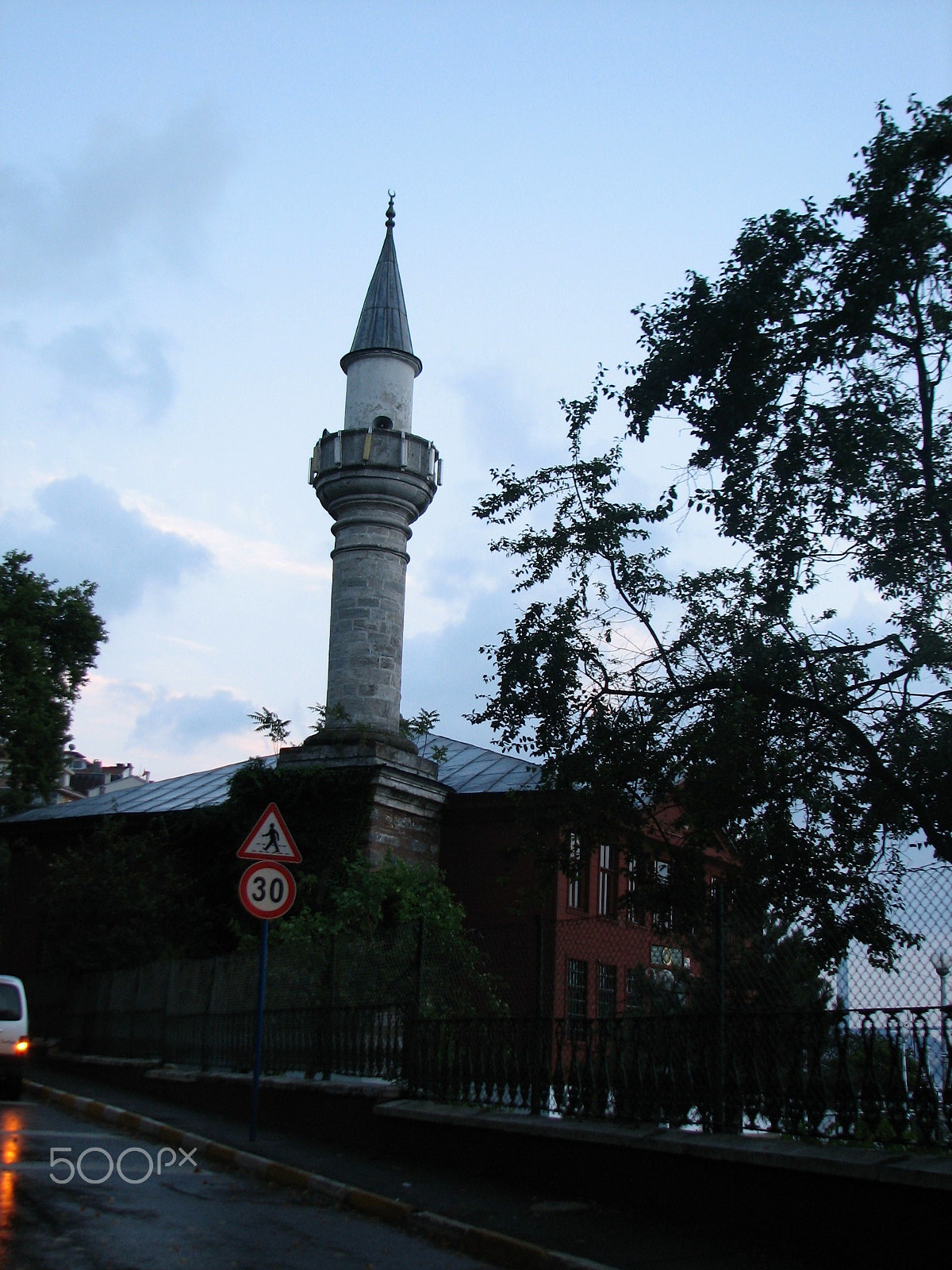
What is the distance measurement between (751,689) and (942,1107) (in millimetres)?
6374

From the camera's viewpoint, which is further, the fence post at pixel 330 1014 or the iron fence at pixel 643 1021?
the fence post at pixel 330 1014

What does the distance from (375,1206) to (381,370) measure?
20.8 m

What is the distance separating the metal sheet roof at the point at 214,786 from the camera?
92.5 feet

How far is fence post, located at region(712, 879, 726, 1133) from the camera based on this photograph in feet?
25.3

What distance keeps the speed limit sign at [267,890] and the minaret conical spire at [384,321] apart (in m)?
16.6

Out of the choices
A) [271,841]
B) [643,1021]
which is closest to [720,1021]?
[643,1021]

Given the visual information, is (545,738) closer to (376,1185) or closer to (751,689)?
(751,689)

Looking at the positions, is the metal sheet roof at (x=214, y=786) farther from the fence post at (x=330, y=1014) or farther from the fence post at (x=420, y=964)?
the fence post at (x=420, y=964)

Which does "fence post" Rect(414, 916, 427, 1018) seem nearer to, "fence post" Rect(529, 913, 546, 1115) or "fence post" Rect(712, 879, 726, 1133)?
"fence post" Rect(529, 913, 546, 1115)

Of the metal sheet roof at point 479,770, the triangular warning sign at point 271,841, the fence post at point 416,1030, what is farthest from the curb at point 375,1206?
the metal sheet roof at point 479,770

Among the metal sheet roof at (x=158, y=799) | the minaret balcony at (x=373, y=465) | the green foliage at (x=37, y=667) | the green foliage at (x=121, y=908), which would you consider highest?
the minaret balcony at (x=373, y=465)

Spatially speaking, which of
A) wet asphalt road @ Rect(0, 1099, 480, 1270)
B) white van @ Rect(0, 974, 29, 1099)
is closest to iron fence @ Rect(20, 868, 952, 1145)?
wet asphalt road @ Rect(0, 1099, 480, 1270)

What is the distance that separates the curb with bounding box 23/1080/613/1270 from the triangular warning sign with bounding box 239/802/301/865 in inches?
104

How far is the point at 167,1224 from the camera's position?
733 cm
